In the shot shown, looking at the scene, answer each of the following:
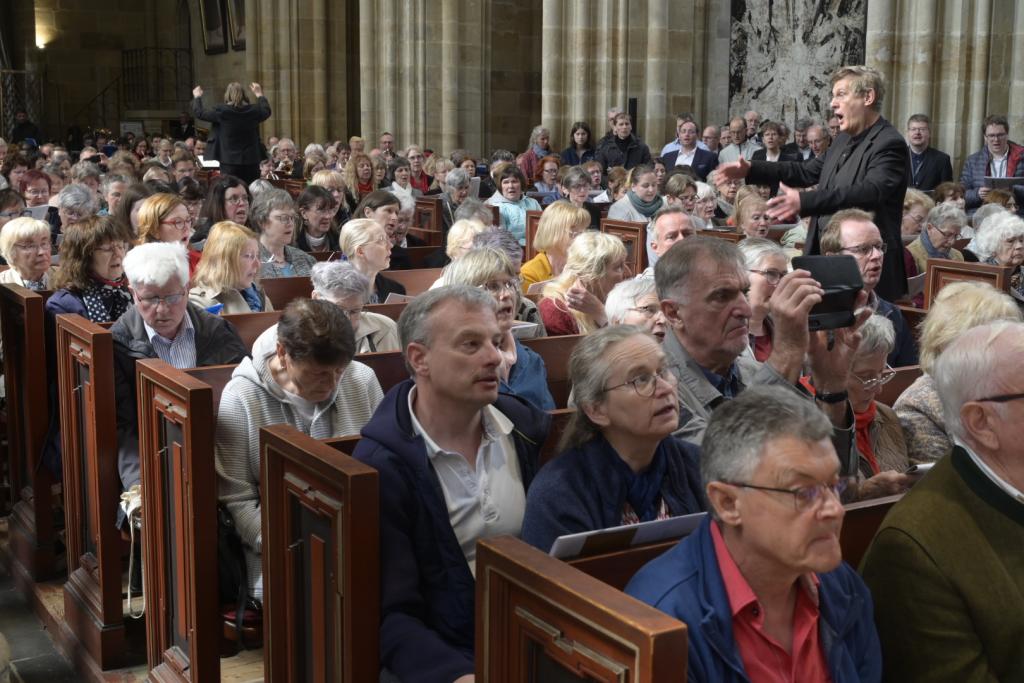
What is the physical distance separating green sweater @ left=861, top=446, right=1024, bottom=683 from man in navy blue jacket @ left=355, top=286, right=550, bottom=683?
0.86 m

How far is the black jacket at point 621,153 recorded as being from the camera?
13391mm

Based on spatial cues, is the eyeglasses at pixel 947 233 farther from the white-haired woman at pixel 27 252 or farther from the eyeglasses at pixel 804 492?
the eyeglasses at pixel 804 492

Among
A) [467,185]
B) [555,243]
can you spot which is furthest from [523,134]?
[555,243]

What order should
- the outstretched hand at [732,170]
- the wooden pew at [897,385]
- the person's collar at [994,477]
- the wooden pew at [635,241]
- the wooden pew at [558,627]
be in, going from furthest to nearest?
1. the wooden pew at [635,241]
2. the outstretched hand at [732,170]
3. the wooden pew at [897,385]
4. the person's collar at [994,477]
5. the wooden pew at [558,627]

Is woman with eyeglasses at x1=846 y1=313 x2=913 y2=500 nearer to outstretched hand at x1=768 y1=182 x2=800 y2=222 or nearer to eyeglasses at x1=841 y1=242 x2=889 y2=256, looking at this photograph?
outstretched hand at x1=768 y1=182 x2=800 y2=222

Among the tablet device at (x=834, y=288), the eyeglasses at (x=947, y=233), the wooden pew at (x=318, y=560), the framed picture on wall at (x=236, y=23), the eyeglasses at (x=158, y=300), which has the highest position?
the framed picture on wall at (x=236, y=23)

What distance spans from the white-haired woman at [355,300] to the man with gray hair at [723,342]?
1.56 meters

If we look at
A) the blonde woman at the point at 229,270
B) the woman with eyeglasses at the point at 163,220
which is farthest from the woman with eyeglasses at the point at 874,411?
the woman with eyeglasses at the point at 163,220

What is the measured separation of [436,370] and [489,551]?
85cm

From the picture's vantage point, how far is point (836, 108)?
5.95m

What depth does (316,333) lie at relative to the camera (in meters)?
3.59

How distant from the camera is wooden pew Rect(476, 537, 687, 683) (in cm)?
191

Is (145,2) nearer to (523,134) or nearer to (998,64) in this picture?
(523,134)

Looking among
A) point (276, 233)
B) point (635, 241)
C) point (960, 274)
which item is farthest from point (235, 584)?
point (635, 241)
